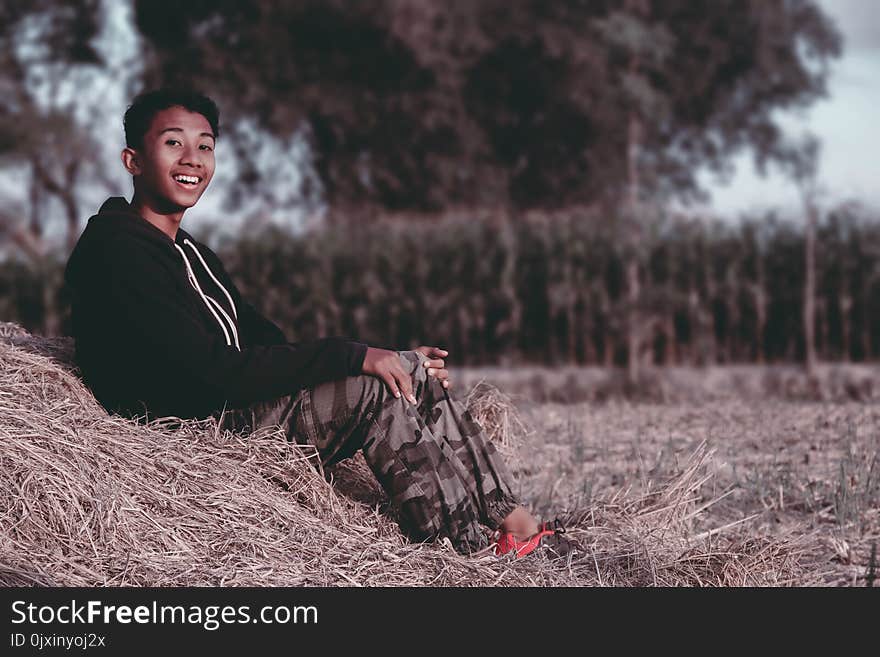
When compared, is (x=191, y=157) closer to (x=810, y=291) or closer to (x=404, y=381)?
(x=404, y=381)

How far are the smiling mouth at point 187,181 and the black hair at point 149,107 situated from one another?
155mm

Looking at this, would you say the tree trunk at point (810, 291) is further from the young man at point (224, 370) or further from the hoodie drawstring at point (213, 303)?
the hoodie drawstring at point (213, 303)

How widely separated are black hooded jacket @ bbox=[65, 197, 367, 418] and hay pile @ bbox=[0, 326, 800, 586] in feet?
0.48

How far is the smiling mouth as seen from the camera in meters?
3.12

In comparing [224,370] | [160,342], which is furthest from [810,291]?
[160,342]

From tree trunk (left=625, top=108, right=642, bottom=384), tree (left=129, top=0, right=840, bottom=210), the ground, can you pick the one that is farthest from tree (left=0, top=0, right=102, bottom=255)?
the ground

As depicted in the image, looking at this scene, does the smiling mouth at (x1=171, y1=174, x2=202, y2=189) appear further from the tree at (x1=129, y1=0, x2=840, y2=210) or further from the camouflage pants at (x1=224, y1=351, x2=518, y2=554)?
the tree at (x1=129, y1=0, x2=840, y2=210)

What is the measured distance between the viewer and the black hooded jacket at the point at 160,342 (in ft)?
9.43

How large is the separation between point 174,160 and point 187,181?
0.07 m

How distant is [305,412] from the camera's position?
3.05m

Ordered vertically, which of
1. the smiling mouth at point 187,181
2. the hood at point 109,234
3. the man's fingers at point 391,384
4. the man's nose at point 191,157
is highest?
the man's nose at point 191,157

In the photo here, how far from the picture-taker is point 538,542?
3076mm

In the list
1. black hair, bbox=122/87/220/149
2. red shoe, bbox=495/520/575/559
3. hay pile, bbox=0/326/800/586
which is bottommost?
red shoe, bbox=495/520/575/559

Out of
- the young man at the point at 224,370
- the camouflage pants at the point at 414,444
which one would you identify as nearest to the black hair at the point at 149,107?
the young man at the point at 224,370
